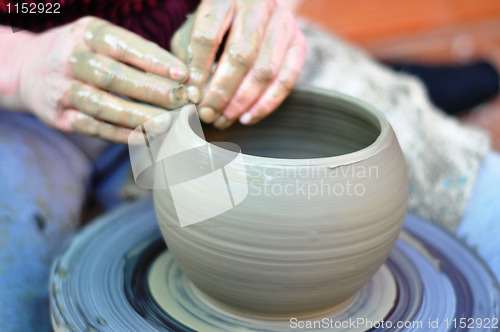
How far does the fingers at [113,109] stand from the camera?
2.93 feet

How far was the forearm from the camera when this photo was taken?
3.49 feet

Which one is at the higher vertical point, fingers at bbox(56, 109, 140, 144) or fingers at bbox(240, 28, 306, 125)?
fingers at bbox(240, 28, 306, 125)

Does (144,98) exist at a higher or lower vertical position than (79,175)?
higher

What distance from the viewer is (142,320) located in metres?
0.85

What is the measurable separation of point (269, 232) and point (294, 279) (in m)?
0.08

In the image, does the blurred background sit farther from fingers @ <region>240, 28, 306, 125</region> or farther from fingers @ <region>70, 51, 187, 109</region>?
fingers @ <region>70, 51, 187, 109</region>

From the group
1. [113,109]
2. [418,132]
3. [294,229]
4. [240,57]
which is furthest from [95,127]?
[418,132]

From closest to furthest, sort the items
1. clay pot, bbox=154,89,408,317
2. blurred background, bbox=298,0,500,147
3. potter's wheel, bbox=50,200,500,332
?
clay pot, bbox=154,89,408,317 < potter's wheel, bbox=50,200,500,332 < blurred background, bbox=298,0,500,147

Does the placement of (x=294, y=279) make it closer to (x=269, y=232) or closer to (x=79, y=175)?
(x=269, y=232)

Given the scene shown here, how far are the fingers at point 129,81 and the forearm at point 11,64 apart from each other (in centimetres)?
21

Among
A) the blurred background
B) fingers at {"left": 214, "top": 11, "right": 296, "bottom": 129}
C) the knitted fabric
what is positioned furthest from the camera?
the blurred background

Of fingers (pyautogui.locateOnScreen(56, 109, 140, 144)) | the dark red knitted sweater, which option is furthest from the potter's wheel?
the dark red knitted sweater

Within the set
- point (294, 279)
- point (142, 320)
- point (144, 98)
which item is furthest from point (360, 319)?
point (144, 98)

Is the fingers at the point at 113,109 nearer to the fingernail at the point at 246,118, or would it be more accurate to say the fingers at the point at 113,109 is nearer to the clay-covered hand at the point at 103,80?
the clay-covered hand at the point at 103,80
